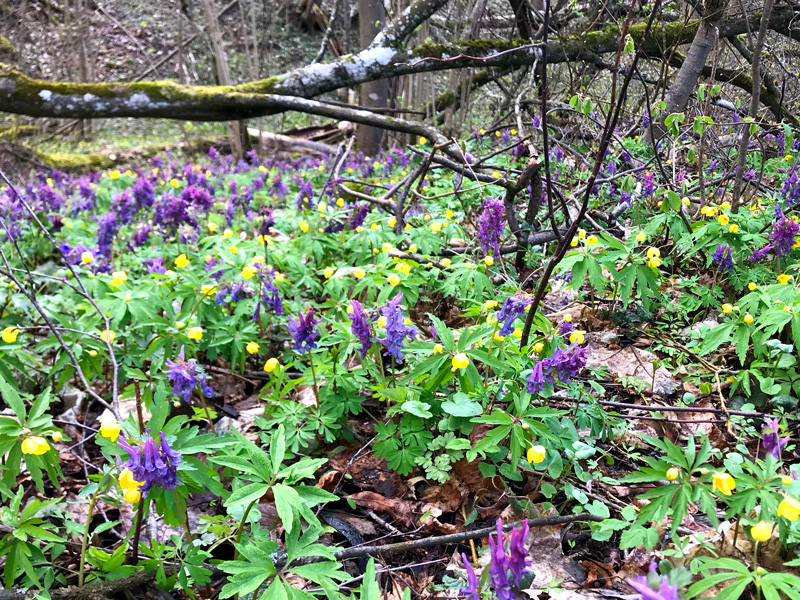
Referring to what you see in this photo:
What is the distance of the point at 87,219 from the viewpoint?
18.5ft

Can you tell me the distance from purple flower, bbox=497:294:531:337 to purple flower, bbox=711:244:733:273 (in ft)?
4.38

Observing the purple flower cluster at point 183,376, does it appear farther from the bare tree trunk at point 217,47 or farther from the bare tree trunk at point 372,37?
the bare tree trunk at point 217,47

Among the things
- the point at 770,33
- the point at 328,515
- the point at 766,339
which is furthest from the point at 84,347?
the point at 770,33

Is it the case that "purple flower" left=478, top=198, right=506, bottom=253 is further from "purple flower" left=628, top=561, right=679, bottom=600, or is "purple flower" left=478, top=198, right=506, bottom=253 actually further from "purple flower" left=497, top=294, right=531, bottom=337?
"purple flower" left=628, top=561, right=679, bottom=600

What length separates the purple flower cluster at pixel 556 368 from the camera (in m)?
1.70

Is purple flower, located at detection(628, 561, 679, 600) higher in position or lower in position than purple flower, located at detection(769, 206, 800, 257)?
lower

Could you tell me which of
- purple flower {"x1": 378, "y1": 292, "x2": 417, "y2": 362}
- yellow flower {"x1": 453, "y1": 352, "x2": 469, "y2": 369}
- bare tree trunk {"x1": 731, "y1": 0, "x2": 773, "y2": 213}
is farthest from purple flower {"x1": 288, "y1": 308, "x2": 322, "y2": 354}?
bare tree trunk {"x1": 731, "y1": 0, "x2": 773, "y2": 213}

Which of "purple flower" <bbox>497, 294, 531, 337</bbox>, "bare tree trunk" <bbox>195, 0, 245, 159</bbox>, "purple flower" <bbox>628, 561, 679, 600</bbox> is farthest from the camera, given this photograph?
"bare tree trunk" <bbox>195, 0, 245, 159</bbox>

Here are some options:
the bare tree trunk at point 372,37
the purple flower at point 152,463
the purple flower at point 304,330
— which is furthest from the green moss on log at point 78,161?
the purple flower at point 152,463

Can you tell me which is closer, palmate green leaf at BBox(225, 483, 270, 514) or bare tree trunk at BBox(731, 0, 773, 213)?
palmate green leaf at BBox(225, 483, 270, 514)

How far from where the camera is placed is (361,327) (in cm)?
196

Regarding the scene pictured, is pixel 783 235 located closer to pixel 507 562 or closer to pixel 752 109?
pixel 752 109

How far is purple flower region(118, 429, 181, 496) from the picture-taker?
1363mm

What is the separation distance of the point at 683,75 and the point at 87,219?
585 centimetres
